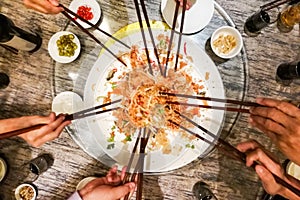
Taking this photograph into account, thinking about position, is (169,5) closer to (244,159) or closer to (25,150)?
(244,159)

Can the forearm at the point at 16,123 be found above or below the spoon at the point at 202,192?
above

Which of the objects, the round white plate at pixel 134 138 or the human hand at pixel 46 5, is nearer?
the human hand at pixel 46 5

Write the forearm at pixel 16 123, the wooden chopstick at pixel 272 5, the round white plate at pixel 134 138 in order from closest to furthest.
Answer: the forearm at pixel 16 123, the round white plate at pixel 134 138, the wooden chopstick at pixel 272 5

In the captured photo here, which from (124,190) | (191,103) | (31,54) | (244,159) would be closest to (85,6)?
(31,54)

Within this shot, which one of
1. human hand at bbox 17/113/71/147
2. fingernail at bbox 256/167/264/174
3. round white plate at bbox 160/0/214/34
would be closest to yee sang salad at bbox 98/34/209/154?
round white plate at bbox 160/0/214/34

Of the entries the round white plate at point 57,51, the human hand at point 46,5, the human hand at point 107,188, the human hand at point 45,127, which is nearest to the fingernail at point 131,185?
the human hand at point 107,188

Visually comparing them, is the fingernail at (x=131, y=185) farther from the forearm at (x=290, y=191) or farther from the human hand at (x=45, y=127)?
the forearm at (x=290, y=191)

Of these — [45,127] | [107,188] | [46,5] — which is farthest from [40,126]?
[46,5]
